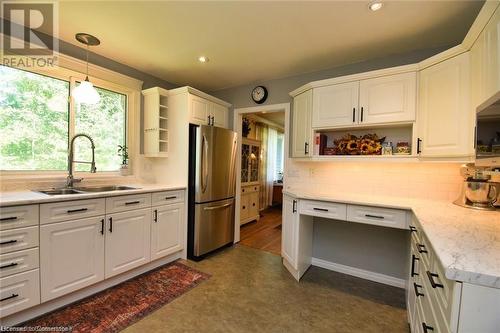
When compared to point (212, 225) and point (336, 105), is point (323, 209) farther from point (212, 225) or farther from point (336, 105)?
point (212, 225)

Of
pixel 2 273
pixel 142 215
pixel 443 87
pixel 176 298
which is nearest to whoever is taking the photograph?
pixel 2 273

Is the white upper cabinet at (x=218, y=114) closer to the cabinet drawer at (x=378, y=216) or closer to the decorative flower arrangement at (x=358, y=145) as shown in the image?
the decorative flower arrangement at (x=358, y=145)

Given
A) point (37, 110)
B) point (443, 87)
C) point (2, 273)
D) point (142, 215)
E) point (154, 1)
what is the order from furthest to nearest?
point (142, 215) → point (37, 110) → point (443, 87) → point (154, 1) → point (2, 273)

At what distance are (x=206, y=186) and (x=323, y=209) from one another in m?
1.47

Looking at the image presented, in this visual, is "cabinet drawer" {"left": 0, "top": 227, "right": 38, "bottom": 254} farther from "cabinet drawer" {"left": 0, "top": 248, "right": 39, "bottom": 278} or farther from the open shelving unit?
the open shelving unit

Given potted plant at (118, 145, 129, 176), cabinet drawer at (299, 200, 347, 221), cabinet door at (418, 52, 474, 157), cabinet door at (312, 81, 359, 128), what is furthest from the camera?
potted plant at (118, 145, 129, 176)

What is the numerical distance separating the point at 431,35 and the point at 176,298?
11.1ft

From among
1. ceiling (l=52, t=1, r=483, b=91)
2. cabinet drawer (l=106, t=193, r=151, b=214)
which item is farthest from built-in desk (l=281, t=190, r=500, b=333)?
cabinet drawer (l=106, t=193, r=151, b=214)

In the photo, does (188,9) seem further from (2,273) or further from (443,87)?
(2,273)

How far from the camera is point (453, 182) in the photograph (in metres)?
2.21

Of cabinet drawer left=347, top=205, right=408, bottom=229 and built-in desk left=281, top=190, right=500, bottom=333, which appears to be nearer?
built-in desk left=281, top=190, right=500, bottom=333

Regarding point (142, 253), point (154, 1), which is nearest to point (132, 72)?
point (154, 1)

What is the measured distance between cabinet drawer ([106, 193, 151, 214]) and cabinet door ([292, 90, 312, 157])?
1.83 metres

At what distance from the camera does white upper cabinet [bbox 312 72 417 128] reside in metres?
2.16
